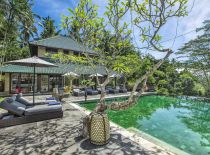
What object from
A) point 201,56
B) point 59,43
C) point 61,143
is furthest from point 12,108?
point 201,56

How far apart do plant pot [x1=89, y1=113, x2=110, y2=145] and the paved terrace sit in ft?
0.57

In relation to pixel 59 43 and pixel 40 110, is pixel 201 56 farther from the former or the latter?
pixel 40 110

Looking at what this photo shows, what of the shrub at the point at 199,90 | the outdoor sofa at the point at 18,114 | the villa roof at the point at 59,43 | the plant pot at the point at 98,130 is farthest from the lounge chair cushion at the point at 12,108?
the shrub at the point at 199,90

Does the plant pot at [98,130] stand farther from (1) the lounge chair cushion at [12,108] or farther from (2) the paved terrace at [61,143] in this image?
(1) the lounge chair cushion at [12,108]

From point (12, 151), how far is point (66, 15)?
203 inches

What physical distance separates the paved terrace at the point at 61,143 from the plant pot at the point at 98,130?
17cm

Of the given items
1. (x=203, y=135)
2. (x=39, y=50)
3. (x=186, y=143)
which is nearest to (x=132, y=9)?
(x=186, y=143)

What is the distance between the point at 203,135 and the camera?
862cm

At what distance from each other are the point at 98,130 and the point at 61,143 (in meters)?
1.27

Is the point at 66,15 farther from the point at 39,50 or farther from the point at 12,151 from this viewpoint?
the point at 39,50

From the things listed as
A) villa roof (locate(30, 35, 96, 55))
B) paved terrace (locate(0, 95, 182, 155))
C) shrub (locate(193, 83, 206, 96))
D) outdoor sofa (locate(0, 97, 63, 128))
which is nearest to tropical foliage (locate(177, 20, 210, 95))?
shrub (locate(193, 83, 206, 96))

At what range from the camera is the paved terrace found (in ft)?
14.3

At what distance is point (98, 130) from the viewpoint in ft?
15.7

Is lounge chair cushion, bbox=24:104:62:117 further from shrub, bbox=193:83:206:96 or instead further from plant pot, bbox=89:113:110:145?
shrub, bbox=193:83:206:96
